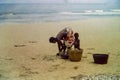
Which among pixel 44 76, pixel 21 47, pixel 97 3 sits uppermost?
pixel 44 76

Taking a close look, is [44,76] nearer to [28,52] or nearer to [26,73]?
[26,73]

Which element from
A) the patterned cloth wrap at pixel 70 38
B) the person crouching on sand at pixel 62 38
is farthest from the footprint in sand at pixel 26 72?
the patterned cloth wrap at pixel 70 38

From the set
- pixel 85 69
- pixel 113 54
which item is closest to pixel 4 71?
pixel 85 69

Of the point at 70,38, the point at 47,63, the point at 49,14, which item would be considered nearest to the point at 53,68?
the point at 47,63

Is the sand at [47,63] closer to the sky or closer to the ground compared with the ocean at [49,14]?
closer to the sky

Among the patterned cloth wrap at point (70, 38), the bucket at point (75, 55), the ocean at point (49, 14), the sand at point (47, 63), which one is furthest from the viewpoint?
the ocean at point (49, 14)

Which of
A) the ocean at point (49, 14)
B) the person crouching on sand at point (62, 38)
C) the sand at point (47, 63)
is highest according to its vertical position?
the person crouching on sand at point (62, 38)

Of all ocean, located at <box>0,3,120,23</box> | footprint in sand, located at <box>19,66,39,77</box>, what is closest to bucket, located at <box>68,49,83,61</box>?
footprint in sand, located at <box>19,66,39,77</box>

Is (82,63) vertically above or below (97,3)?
above

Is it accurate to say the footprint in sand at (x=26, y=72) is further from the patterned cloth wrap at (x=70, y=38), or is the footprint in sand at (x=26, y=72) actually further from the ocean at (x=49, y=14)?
the ocean at (x=49, y=14)

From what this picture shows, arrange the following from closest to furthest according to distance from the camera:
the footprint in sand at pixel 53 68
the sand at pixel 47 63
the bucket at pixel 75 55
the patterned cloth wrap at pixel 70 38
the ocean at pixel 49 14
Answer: the sand at pixel 47 63 < the footprint in sand at pixel 53 68 < the bucket at pixel 75 55 < the patterned cloth wrap at pixel 70 38 < the ocean at pixel 49 14

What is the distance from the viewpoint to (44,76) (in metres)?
7.75

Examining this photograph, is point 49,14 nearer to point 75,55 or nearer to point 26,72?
point 75,55

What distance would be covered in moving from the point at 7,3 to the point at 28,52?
43485 mm
